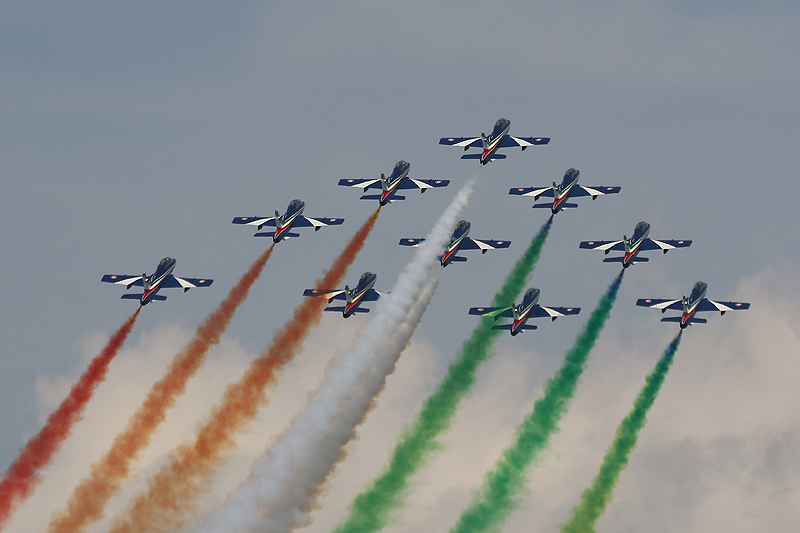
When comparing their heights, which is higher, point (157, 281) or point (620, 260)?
point (620, 260)

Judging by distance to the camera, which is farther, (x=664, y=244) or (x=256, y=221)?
(x=664, y=244)

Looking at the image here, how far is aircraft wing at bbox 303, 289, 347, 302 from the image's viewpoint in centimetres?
18450

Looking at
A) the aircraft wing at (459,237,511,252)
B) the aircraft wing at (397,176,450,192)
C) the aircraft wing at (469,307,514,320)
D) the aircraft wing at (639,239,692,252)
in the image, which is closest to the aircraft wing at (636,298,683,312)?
the aircraft wing at (639,239,692,252)

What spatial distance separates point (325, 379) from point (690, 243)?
51.0m

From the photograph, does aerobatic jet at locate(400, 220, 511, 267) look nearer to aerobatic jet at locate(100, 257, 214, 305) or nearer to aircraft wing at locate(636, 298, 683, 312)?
aircraft wing at locate(636, 298, 683, 312)

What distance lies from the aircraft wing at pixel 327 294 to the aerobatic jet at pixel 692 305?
113 ft

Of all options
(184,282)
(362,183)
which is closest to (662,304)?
(362,183)

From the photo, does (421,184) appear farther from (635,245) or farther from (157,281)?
(157,281)

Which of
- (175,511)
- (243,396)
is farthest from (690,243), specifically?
(175,511)

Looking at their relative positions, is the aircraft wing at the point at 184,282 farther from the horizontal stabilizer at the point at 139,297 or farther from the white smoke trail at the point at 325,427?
the white smoke trail at the point at 325,427

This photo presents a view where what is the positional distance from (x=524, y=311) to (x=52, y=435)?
53382 millimetres

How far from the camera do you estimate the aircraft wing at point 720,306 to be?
623 feet

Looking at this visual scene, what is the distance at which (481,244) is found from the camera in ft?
636

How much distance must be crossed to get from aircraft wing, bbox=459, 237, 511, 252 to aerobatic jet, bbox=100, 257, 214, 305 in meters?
29.2
